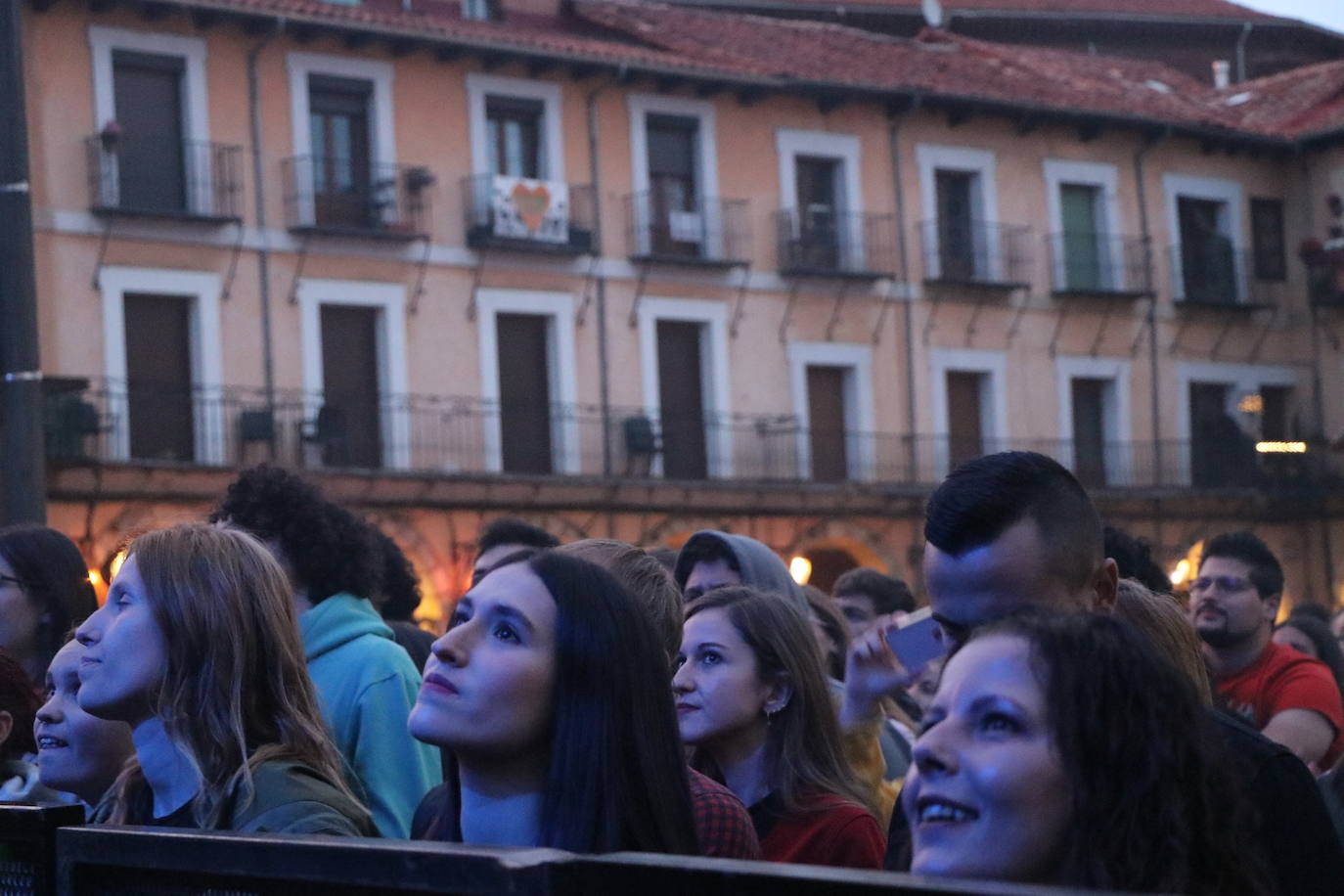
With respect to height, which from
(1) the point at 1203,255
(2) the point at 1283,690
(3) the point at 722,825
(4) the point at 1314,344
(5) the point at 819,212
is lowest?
(2) the point at 1283,690

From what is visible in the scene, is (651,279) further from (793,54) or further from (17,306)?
(17,306)

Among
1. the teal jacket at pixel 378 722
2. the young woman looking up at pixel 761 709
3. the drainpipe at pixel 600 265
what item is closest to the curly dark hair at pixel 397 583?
the teal jacket at pixel 378 722

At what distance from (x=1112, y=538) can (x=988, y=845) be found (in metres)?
2.56

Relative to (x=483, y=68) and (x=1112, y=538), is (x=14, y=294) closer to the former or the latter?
(x=1112, y=538)

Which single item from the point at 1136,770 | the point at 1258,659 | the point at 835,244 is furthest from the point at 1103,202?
the point at 1136,770

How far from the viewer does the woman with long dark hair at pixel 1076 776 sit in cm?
281

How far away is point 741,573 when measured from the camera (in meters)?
6.07

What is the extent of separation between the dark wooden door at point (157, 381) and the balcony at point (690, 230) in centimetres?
636

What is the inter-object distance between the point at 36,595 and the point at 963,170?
90.7 feet

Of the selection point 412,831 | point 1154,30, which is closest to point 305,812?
point 412,831

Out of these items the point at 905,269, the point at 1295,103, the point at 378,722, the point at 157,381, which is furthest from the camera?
the point at 1295,103

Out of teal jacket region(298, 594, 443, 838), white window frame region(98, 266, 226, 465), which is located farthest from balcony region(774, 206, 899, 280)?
teal jacket region(298, 594, 443, 838)

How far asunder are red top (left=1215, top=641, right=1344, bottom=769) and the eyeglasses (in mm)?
227

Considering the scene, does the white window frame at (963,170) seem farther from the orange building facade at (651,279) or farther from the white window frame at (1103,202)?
the white window frame at (1103,202)
